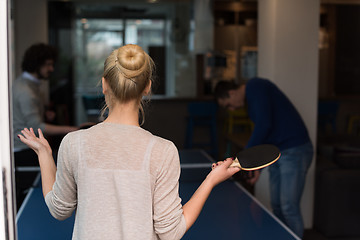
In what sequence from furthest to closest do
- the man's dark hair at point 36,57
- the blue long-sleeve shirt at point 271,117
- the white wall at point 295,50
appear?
the white wall at point 295,50 → the man's dark hair at point 36,57 → the blue long-sleeve shirt at point 271,117

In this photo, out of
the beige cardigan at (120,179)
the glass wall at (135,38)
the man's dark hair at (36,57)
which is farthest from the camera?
the glass wall at (135,38)

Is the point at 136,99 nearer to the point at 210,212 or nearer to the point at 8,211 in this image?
the point at 8,211

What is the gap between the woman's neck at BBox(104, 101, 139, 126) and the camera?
127 cm

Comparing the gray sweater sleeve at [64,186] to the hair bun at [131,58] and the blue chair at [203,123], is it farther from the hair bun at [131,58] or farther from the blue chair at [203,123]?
the blue chair at [203,123]

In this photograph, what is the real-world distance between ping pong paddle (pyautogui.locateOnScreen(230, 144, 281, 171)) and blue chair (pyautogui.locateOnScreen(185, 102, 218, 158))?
5.42 meters

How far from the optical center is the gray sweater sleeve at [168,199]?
1235 millimetres

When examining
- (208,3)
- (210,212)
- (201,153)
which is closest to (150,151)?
(210,212)

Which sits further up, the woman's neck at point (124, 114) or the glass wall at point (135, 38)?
the glass wall at point (135, 38)

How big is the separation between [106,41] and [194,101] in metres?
3.13

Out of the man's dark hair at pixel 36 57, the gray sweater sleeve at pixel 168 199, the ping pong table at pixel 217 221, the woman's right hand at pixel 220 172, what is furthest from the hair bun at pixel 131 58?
the man's dark hair at pixel 36 57

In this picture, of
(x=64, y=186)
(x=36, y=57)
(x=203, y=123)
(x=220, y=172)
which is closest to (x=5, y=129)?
(x=64, y=186)

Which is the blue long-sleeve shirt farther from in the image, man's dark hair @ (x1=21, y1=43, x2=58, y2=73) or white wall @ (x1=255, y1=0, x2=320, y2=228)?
man's dark hair @ (x1=21, y1=43, x2=58, y2=73)

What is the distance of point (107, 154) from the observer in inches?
47.9

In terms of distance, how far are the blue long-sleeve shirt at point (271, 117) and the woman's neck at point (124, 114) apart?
5.33 ft
